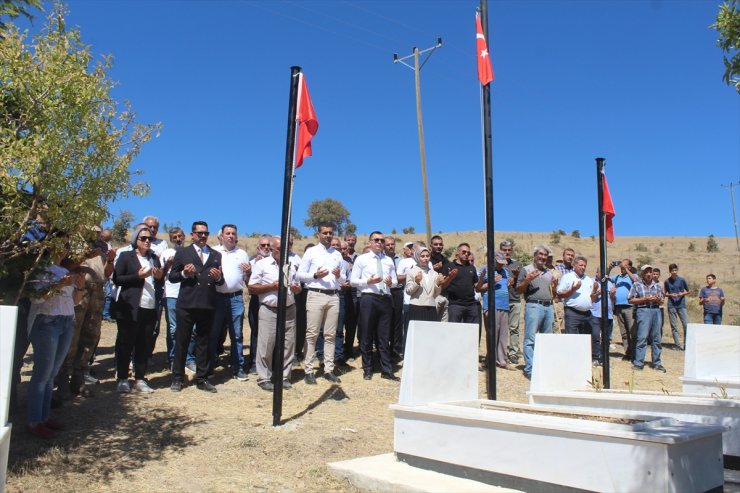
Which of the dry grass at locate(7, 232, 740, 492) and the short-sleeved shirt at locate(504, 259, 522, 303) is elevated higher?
the short-sleeved shirt at locate(504, 259, 522, 303)

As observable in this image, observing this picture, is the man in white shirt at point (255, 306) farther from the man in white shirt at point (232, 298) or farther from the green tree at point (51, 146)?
the green tree at point (51, 146)

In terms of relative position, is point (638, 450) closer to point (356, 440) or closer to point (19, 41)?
point (356, 440)

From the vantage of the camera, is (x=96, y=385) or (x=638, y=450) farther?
(x=96, y=385)

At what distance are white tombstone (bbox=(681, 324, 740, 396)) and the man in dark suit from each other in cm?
654

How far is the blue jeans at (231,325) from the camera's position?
880 cm

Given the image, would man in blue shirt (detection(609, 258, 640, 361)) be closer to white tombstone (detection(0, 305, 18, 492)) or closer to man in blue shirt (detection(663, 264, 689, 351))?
man in blue shirt (detection(663, 264, 689, 351))

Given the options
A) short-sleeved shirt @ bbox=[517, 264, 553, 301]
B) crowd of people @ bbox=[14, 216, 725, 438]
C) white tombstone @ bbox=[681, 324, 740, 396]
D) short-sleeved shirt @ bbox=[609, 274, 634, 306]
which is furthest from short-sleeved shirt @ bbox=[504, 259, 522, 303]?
white tombstone @ bbox=[681, 324, 740, 396]

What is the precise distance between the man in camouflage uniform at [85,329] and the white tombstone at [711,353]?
25.7ft

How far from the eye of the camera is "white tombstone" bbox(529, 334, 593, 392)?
301 inches

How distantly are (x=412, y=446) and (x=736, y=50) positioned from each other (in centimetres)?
496

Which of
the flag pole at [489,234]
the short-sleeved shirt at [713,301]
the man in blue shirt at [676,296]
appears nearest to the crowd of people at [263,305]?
the flag pole at [489,234]

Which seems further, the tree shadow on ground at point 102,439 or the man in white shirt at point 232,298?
the man in white shirt at point 232,298

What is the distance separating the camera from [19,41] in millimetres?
4574

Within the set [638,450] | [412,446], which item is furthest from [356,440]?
[638,450]
